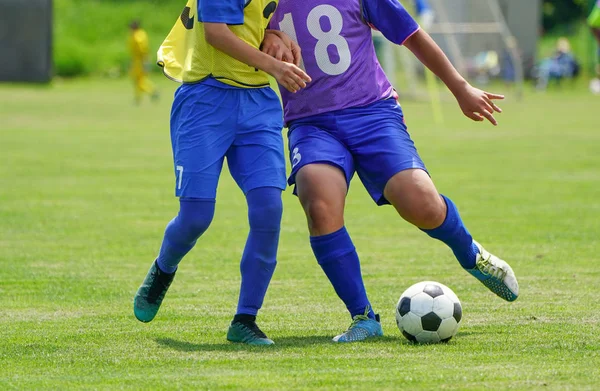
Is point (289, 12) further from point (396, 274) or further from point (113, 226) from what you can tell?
point (113, 226)

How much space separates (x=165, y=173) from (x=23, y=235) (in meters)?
5.28

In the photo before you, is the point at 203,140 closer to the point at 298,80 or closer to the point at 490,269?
the point at 298,80

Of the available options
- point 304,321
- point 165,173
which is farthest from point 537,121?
point 304,321

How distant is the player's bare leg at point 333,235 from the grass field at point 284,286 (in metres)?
0.23

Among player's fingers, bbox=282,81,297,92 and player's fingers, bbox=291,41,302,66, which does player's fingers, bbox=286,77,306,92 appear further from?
player's fingers, bbox=291,41,302,66

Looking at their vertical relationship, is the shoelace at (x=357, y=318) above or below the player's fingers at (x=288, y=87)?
below

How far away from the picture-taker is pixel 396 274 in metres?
7.41

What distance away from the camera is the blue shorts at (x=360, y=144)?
556cm

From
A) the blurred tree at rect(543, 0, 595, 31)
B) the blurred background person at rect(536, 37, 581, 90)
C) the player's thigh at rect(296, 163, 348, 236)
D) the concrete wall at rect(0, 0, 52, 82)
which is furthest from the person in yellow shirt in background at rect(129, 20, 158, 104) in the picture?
the blurred tree at rect(543, 0, 595, 31)

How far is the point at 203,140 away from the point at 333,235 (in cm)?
80

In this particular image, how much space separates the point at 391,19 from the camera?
576cm

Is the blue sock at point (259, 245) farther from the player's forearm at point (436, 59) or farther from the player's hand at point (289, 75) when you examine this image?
the player's forearm at point (436, 59)

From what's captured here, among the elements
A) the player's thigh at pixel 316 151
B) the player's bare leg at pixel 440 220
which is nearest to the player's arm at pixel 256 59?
the player's thigh at pixel 316 151

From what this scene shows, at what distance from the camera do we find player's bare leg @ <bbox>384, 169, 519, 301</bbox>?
5484 millimetres
